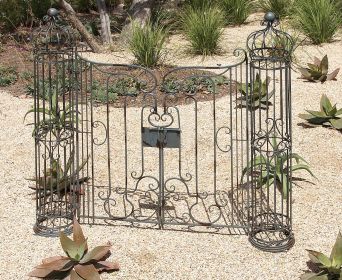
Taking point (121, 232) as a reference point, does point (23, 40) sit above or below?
above

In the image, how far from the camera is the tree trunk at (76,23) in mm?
10625

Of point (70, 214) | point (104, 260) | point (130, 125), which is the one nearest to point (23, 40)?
point (130, 125)

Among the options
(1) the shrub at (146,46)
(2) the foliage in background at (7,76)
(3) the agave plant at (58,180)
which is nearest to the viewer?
(3) the agave plant at (58,180)

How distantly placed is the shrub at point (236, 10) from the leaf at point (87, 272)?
966 cm

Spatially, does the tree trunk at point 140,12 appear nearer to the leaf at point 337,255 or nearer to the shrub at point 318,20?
the shrub at point 318,20

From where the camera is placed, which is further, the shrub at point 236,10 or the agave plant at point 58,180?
the shrub at point 236,10

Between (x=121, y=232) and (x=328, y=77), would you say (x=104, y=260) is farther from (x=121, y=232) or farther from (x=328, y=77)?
(x=328, y=77)

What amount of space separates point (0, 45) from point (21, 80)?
2.48 metres

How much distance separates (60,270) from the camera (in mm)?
4113

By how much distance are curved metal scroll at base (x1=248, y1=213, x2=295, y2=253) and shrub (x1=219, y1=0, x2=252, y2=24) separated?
29.1 ft

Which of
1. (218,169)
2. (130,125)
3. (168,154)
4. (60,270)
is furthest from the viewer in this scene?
(130,125)

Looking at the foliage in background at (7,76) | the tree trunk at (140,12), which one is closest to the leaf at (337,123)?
the foliage in background at (7,76)

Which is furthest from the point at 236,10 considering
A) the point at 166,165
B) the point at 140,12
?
the point at 166,165

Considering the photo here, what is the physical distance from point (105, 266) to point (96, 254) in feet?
0.32
